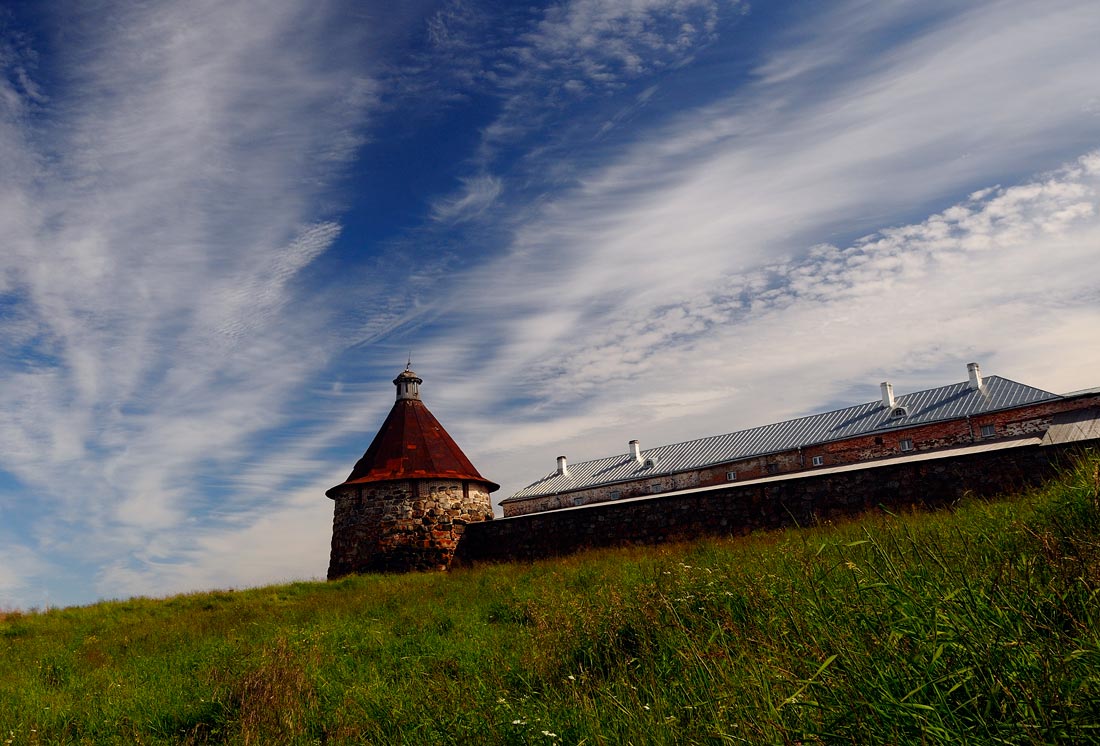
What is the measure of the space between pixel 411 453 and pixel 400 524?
249 cm

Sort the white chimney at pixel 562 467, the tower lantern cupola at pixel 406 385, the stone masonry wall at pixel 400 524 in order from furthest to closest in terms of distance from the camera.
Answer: the white chimney at pixel 562 467
the tower lantern cupola at pixel 406 385
the stone masonry wall at pixel 400 524

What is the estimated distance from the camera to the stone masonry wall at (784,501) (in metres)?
10.8

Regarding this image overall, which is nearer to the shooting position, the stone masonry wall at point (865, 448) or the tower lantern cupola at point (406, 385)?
the tower lantern cupola at point (406, 385)

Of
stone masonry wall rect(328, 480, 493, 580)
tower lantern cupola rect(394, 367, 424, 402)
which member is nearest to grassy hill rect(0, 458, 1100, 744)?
stone masonry wall rect(328, 480, 493, 580)

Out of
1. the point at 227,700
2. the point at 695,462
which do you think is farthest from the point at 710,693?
the point at 695,462

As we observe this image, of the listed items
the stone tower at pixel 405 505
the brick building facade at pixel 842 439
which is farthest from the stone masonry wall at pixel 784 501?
the brick building facade at pixel 842 439

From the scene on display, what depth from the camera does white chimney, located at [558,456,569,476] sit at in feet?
147

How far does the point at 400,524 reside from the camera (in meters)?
19.8

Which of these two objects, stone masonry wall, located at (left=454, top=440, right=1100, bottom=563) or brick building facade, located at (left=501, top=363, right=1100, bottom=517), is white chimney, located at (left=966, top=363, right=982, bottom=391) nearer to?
brick building facade, located at (left=501, top=363, right=1100, bottom=517)

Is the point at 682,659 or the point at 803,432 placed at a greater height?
the point at 803,432

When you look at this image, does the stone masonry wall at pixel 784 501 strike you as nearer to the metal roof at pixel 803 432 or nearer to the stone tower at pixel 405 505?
the stone tower at pixel 405 505

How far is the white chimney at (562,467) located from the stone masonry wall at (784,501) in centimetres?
2706

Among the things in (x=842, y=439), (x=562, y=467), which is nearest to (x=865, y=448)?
(x=842, y=439)

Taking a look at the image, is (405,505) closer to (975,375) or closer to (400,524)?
(400,524)
